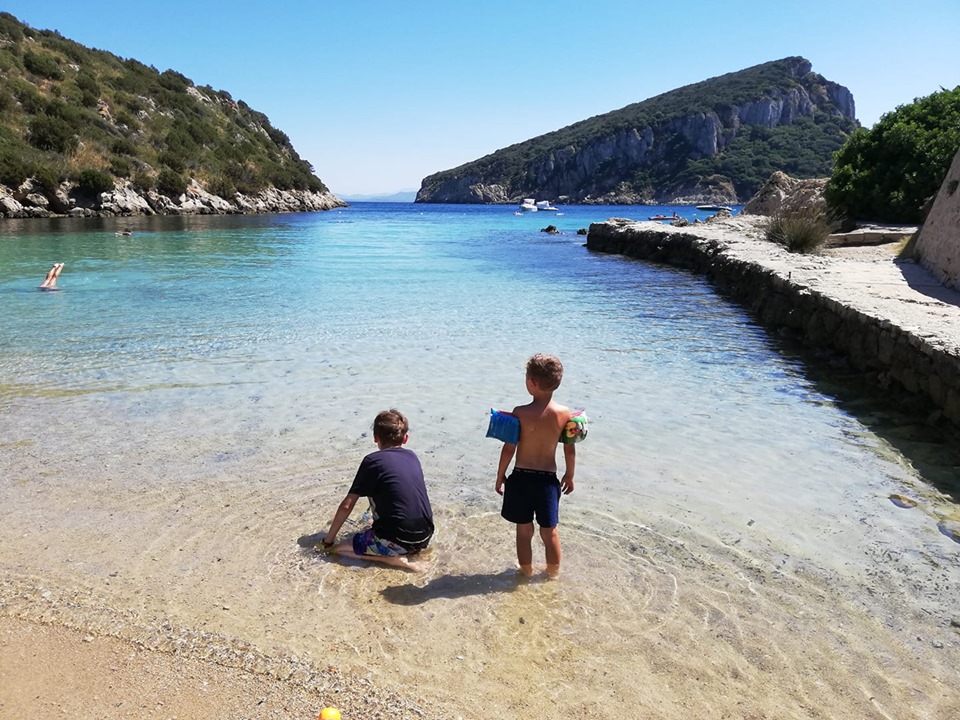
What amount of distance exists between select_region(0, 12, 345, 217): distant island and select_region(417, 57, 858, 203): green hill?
97.8m

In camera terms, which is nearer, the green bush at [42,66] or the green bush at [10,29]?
the green bush at [42,66]

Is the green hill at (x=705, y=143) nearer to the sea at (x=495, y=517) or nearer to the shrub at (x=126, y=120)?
the shrub at (x=126, y=120)

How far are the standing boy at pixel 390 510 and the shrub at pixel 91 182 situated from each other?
49258 mm

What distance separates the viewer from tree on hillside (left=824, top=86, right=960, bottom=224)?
63.9 feet

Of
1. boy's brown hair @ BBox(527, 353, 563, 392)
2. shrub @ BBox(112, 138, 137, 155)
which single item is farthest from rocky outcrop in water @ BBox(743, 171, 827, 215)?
shrub @ BBox(112, 138, 137, 155)

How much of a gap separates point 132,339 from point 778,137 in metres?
157

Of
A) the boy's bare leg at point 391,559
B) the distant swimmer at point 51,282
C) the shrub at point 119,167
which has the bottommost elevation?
the boy's bare leg at point 391,559

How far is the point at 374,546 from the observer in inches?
154

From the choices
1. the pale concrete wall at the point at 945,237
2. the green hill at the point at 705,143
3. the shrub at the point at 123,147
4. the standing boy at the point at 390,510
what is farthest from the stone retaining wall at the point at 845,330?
the green hill at the point at 705,143

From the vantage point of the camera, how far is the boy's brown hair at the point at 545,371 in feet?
11.5

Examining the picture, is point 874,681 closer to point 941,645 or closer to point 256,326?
point 941,645

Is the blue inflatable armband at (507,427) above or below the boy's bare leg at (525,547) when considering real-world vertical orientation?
above

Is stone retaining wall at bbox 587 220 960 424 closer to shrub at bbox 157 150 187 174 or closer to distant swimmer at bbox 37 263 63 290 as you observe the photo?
A: distant swimmer at bbox 37 263 63 290

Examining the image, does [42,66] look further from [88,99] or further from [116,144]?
[116,144]
